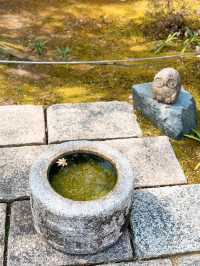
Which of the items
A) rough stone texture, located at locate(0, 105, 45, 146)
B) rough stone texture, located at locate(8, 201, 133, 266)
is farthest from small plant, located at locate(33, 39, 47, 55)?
rough stone texture, located at locate(8, 201, 133, 266)

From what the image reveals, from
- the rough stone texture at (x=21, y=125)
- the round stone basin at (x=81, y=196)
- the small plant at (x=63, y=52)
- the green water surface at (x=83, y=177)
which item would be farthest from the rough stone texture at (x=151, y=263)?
the small plant at (x=63, y=52)

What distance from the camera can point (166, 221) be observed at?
12.6 ft

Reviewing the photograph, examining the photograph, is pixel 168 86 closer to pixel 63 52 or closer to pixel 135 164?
pixel 135 164

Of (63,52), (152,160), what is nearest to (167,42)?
(63,52)

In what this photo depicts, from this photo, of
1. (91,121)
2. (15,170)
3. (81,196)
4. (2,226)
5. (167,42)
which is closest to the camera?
(81,196)

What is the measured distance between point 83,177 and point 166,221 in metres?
0.86

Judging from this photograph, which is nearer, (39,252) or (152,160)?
(39,252)

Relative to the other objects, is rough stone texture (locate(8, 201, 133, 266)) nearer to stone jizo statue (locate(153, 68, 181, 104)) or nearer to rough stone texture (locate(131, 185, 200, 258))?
rough stone texture (locate(131, 185, 200, 258))

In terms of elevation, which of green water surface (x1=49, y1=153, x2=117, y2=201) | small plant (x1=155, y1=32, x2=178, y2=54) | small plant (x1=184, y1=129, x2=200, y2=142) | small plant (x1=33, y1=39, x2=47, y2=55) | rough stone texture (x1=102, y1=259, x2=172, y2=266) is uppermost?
green water surface (x1=49, y1=153, x2=117, y2=201)

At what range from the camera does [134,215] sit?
153 inches

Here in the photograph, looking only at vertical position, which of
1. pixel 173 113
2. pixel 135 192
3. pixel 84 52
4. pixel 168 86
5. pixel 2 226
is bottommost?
pixel 2 226

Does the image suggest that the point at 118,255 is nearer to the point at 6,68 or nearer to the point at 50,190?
the point at 50,190

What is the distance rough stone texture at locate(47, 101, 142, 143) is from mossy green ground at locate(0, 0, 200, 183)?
190 mm

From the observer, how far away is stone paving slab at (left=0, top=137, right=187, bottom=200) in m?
4.14
